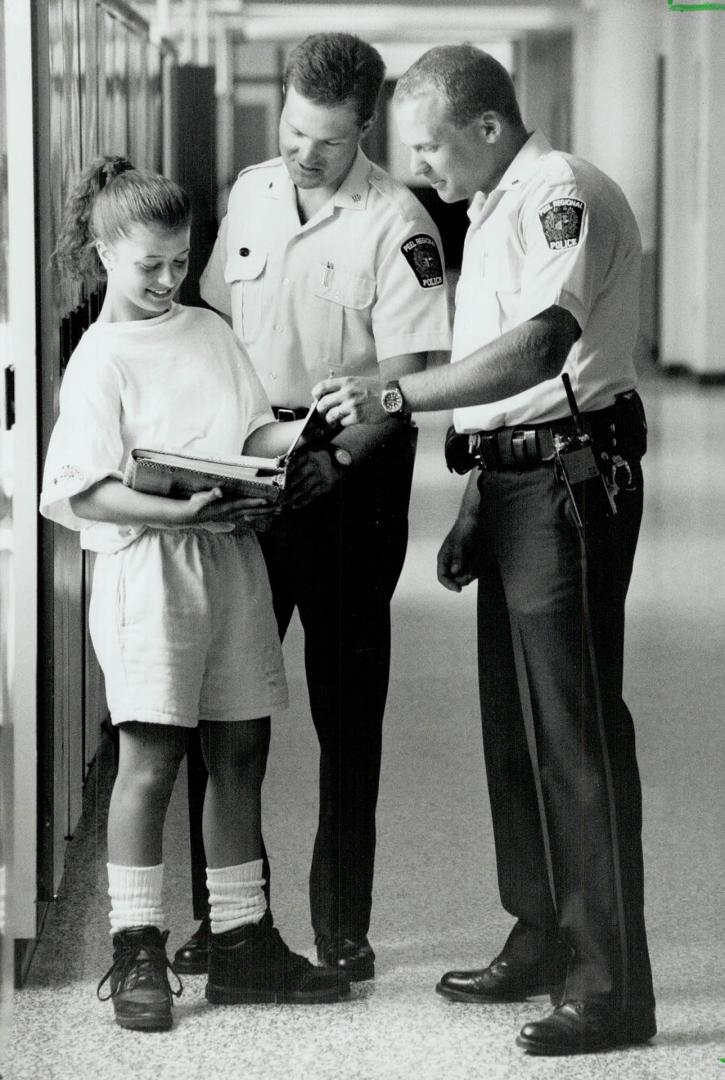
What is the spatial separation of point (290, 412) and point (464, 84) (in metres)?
0.57

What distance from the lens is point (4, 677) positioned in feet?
8.97

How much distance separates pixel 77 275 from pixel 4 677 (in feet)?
2.26

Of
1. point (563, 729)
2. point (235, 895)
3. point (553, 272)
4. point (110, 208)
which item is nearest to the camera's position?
point (553, 272)

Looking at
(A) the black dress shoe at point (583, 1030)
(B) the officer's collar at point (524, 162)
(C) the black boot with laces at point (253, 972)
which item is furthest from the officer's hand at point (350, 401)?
(A) the black dress shoe at point (583, 1030)

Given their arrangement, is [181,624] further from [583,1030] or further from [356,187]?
[583,1030]

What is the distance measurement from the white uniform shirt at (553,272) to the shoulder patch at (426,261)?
46 mm

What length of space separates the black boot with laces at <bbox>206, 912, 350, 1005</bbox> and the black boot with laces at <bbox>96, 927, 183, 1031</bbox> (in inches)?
3.4

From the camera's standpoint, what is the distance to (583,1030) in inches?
102

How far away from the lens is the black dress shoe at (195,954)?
2.69 metres

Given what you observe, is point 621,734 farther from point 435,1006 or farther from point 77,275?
point 77,275

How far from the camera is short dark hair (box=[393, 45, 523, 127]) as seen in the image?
95.7 inches

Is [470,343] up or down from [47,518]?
up

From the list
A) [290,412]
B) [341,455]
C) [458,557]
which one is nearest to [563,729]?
[458,557]

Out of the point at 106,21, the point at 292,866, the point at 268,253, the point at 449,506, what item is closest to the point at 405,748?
the point at 292,866
